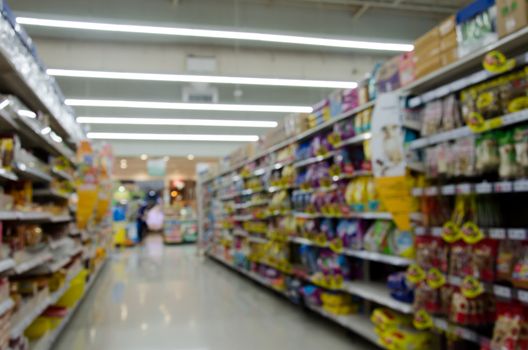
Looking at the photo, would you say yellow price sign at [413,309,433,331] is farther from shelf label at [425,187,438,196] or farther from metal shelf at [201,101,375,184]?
metal shelf at [201,101,375,184]

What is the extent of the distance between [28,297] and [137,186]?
1909 centimetres

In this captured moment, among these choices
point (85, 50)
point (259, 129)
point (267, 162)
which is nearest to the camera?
point (267, 162)

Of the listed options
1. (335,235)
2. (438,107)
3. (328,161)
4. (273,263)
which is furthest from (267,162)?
(438,107)

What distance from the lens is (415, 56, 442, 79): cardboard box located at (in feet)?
9.16

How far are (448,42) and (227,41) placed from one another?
6335mm

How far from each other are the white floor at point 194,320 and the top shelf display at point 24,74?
2.13 meters

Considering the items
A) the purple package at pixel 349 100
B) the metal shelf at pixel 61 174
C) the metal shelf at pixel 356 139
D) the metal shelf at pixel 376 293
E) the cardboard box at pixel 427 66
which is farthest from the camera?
the metal shelf at pixel 61 174

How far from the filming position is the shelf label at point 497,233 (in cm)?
224

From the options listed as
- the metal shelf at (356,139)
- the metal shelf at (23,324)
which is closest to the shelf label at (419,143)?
the metal shelf at (356,139)

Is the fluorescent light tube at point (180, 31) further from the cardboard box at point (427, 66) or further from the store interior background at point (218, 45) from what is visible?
the cardboard box at point (427, 66)

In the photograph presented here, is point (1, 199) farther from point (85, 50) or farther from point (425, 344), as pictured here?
point (85, 50)

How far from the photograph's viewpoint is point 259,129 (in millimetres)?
13758

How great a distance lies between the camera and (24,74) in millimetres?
2855

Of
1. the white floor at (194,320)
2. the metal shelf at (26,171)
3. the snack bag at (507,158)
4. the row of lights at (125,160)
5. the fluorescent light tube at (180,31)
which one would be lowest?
the white floor at (194,320)
